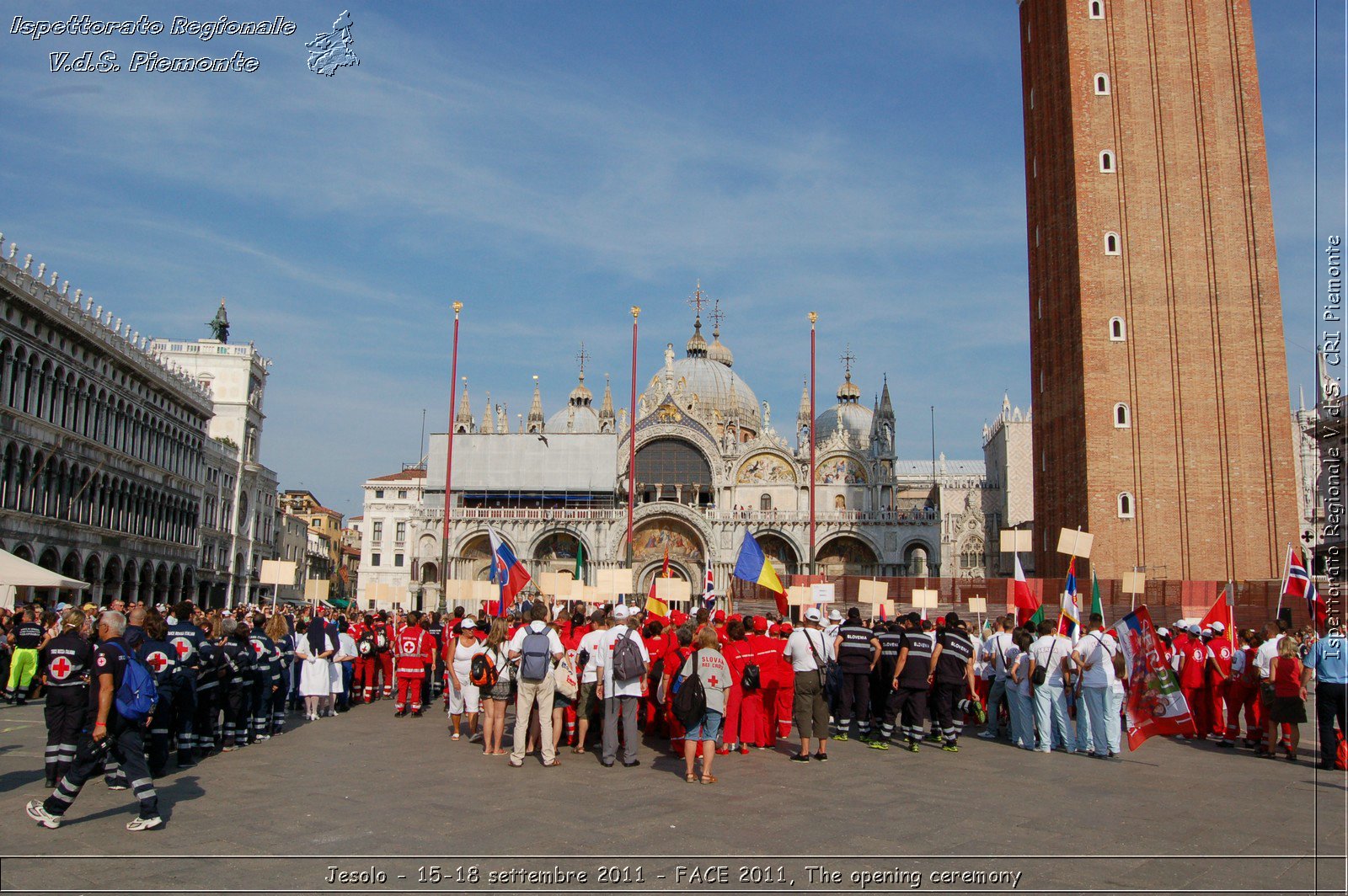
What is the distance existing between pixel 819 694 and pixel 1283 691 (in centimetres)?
559

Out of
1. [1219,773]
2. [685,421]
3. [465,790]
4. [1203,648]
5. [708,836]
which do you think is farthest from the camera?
[685,421]

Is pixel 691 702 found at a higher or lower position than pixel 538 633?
lower

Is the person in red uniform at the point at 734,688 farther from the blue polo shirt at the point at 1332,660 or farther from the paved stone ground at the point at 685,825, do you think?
the blue polo shirt at the point at 1332,660

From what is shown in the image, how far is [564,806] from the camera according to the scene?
8648 mm

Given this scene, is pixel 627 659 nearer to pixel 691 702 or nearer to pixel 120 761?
pixel 691 702

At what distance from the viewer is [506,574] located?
2125cm

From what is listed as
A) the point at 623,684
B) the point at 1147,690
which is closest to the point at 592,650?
the point at 623,684

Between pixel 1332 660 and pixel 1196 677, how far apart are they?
293 cm

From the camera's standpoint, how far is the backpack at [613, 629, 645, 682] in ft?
36.2

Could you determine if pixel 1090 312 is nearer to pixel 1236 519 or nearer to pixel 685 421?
pixel 1236 519

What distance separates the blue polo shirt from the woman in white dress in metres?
12.5

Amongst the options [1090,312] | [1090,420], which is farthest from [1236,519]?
[1090,312]

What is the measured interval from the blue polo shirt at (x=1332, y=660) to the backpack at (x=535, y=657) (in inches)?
342

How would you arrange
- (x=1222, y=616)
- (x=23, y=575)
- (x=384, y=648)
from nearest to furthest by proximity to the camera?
(x=1222, y=616), (x=384, y=648), (x=23, y=575)
